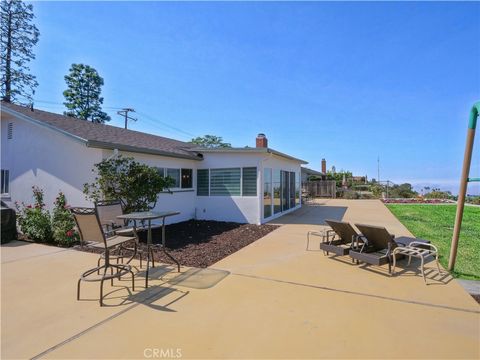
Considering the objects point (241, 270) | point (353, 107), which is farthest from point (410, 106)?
point (241, 270)

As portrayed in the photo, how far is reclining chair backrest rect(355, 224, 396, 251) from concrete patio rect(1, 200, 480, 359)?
57cm

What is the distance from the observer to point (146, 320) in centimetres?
360

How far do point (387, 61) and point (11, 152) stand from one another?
16043 mm

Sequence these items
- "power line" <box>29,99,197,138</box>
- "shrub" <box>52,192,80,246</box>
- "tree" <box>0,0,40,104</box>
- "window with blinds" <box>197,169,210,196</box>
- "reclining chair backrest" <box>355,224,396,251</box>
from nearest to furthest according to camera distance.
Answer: "reclining chair backrest" <box>355,224,396,251</box> < "shrub" <box>52,192,80,246</box> < "window with blinds" <box>197,169,210,196</box> < "tree" <box>0,0,40,104</box> < "power line" <box>29,99,197,138</box>

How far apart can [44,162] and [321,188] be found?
2412 centimetres

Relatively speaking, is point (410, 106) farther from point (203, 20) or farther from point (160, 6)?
point (160, 6)

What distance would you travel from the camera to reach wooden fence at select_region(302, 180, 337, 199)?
91.5 feet

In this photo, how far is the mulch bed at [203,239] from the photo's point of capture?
661 centimetres

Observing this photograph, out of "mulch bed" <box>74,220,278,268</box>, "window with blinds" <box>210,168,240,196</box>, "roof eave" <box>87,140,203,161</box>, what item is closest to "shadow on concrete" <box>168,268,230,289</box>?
"mulch bed" <box>74,220,278,268</box>

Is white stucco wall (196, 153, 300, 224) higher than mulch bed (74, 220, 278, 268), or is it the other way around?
white stucco wall (196, 153, 300, 224)

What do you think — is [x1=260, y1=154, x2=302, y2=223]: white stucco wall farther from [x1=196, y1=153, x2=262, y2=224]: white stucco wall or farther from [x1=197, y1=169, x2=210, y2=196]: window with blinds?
[x1=197, y1=169, x2=210, y2=196]: window with blinds

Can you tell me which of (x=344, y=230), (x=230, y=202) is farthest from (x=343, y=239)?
(x=230, y=202)

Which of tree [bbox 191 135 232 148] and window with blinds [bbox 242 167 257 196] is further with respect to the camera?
tree [bbox 191 135 232 148]

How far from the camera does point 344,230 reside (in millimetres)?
6402
